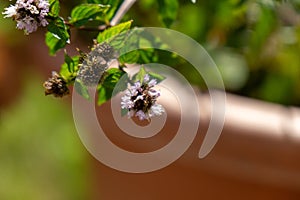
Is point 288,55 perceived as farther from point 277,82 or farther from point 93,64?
point 93,64

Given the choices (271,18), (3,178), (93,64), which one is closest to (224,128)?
(271,18)

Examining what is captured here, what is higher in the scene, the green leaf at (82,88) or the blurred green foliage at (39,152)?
the blurred green foliage at (39,152)

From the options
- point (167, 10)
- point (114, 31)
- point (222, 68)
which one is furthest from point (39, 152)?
point (114, 31)

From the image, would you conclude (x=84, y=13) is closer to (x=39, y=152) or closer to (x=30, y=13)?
(x=30, y=13)

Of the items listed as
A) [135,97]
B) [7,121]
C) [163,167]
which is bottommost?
[135,97]

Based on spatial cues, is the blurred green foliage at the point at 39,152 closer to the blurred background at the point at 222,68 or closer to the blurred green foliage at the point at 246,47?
the blurred background at the point at 222,68

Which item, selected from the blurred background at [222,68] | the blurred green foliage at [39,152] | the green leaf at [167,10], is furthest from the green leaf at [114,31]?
the blurred green foliage at [39,152]
